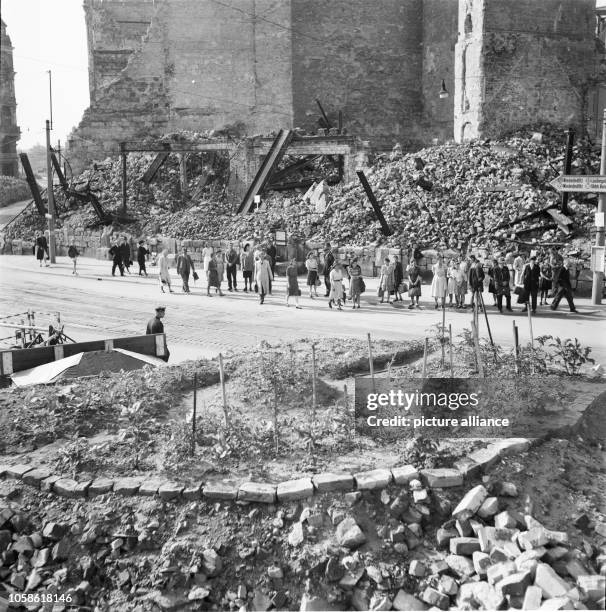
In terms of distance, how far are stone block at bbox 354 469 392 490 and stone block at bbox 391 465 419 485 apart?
6cm

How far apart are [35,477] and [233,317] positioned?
30.1 feet

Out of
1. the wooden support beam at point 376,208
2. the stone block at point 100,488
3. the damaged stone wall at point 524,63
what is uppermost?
the damaged stone wall at point 524,63

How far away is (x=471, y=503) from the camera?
7023mm

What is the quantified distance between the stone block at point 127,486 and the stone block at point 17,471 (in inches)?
40.4

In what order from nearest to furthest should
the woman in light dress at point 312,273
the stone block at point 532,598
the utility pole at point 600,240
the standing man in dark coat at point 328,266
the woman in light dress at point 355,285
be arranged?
the stone block at point 532,598, the utility pole at point 600,240, the woman in light dress at point 355,285, the woman in light dress at point 312,273, the standing man in dark coat at point 328,266

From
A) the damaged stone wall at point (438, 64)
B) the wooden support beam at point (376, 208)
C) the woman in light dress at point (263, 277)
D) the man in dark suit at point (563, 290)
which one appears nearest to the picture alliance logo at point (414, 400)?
the man in dark suit at point (563, 290)

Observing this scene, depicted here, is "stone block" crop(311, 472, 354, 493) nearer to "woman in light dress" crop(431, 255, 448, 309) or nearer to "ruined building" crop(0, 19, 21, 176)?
"woman in light dress" crop(431, 255, 448, 309)

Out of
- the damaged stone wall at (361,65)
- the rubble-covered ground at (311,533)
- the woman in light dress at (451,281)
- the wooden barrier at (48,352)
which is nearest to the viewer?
the rubble-covered ground at (311,533)

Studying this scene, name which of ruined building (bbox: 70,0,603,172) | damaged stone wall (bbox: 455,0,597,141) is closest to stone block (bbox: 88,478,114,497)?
damaged stone wall (bbox: 455,0,597,141)

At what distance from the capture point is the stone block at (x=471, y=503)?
6.99 m

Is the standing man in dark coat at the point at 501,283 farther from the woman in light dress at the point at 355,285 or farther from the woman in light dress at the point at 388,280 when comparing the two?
the woman in light dress at the point at 355,285

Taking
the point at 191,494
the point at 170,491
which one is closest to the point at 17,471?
the point at 170,491

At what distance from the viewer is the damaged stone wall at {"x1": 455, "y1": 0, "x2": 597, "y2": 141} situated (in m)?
28.6

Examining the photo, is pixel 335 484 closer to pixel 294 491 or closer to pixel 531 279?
pixel 294 491
